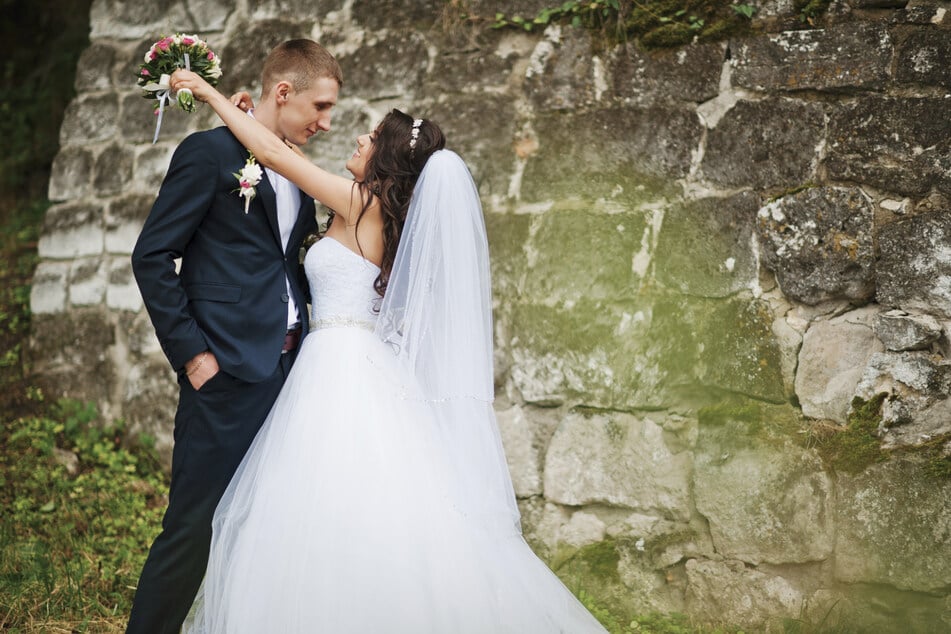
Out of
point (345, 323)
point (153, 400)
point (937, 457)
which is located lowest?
point (153, 400)

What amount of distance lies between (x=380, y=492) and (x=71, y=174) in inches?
127

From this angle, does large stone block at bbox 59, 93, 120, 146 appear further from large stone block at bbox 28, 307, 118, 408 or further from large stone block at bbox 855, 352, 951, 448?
large stone block at bbox 855, 352, 951, 448

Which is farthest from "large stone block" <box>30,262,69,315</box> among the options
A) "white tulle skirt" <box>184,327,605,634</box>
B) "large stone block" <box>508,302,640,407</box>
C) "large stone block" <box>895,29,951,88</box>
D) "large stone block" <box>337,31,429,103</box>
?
"large stone block" <box>895,29,951,88</box>

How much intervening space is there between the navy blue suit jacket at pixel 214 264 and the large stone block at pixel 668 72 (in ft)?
5.10

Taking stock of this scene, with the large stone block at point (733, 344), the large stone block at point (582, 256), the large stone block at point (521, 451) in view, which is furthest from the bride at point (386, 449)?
the large stone block at point (733, 344)

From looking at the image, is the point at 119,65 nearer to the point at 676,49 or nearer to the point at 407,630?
the point at 676,49

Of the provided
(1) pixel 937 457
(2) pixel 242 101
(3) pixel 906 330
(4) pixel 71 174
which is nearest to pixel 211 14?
(4) pixel 71 174

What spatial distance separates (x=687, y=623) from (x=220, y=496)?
184 centimetres

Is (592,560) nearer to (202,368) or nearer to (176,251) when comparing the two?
(202,368)

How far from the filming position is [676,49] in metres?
3.45

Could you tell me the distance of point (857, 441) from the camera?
3.04 m

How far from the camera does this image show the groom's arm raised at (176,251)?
272cm

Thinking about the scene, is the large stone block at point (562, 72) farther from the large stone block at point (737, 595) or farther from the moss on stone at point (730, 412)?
the large stone block at point (737, 595)

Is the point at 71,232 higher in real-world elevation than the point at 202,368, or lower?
higher
